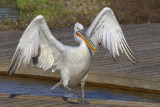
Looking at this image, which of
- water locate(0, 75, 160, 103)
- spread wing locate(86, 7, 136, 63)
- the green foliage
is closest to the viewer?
spread wing locate(86, 7, 136, 63)

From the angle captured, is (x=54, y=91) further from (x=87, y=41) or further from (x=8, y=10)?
(x=8, y=10)

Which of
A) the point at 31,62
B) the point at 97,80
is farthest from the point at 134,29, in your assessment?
the point at 31,62

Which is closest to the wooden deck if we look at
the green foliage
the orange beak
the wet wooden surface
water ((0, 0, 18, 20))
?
the wet wooden surface

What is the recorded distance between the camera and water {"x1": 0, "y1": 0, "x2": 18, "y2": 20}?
12.9 m

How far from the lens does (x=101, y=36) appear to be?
6.11 m

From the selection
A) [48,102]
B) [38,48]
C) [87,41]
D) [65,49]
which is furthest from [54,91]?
[87,41]

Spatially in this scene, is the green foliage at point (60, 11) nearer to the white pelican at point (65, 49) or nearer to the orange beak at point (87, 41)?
the white pelican at point (65, 49)

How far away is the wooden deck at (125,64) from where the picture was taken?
6320 millimetres

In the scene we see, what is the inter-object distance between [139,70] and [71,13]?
607 centimetres

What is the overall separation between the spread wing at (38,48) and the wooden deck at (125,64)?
1.14 metres

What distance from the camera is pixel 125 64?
7031 mm

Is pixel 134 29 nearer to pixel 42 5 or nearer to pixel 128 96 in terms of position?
pixel 128 96

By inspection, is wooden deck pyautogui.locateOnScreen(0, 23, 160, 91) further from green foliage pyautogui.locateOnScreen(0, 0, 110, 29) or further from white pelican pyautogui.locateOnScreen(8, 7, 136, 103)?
green foliage pyautogui.locateOnScreen(0, 0, 110, 29)

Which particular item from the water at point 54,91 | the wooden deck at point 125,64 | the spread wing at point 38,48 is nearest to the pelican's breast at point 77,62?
the spread wing at point 38,48
